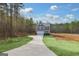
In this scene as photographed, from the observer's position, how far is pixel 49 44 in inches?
134

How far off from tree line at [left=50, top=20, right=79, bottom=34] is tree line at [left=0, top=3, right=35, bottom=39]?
0.68 ft

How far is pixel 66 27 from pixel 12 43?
0.53 m

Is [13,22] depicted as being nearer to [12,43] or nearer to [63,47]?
[12,43]

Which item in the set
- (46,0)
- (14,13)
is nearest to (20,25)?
(14,13)

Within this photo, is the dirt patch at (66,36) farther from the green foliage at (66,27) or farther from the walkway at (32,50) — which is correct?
the walkway at (32,50)

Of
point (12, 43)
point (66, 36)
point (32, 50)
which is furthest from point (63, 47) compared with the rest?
point (12, 43)

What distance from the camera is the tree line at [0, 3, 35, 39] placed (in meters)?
3.37

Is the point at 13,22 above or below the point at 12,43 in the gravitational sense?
above

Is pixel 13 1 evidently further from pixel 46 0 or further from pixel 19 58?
pixel 19 58

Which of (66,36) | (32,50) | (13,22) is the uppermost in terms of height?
(13,22)

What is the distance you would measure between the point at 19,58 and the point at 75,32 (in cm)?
58

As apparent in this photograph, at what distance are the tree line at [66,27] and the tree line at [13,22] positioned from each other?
0.21 m

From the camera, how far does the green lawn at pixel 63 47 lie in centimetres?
334

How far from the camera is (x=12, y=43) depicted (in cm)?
339
